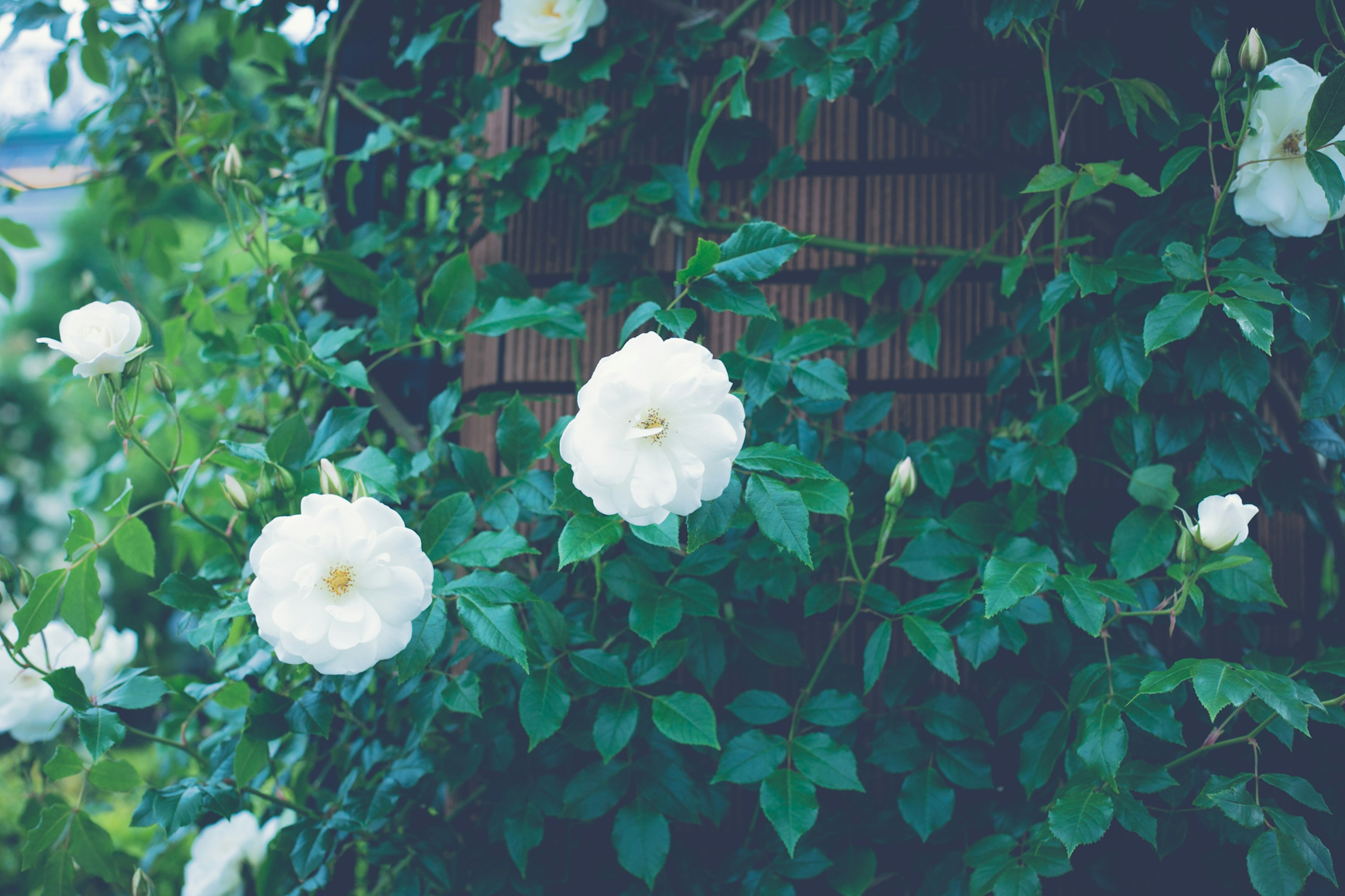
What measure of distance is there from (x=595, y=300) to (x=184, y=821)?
102cm

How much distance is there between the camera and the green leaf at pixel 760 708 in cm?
125

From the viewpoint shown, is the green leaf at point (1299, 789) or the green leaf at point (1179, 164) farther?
the green leaf at point (1179, 164)

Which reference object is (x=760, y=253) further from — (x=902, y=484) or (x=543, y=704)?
(x=543, y=704)

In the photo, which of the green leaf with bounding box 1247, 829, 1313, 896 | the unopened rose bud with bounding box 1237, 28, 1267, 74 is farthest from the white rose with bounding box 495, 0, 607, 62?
the green leaf with bounding box 1247, 829, 1313, 896

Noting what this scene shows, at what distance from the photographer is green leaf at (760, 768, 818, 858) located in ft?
3.57

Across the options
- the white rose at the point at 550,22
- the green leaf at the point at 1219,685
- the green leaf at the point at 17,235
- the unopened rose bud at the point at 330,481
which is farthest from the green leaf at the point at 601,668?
the green leaf at the point at 17,235

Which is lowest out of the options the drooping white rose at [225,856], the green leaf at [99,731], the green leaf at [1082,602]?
the drooping white rose at [225,856]

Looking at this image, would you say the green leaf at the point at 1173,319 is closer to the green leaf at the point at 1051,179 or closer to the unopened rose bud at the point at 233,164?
the green leaf at the point at 1051,179

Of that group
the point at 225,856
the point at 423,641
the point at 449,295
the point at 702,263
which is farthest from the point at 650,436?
the point at 225,856

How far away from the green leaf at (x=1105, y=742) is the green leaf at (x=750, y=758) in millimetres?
375

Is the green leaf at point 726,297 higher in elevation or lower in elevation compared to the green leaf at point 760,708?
higher

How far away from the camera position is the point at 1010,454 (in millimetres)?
1320

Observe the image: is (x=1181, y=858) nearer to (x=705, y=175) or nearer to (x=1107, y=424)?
(x=1107, y=424)

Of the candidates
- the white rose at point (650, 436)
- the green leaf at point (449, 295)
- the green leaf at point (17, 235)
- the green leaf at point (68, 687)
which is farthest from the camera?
the green leaf at point (17, 235)
